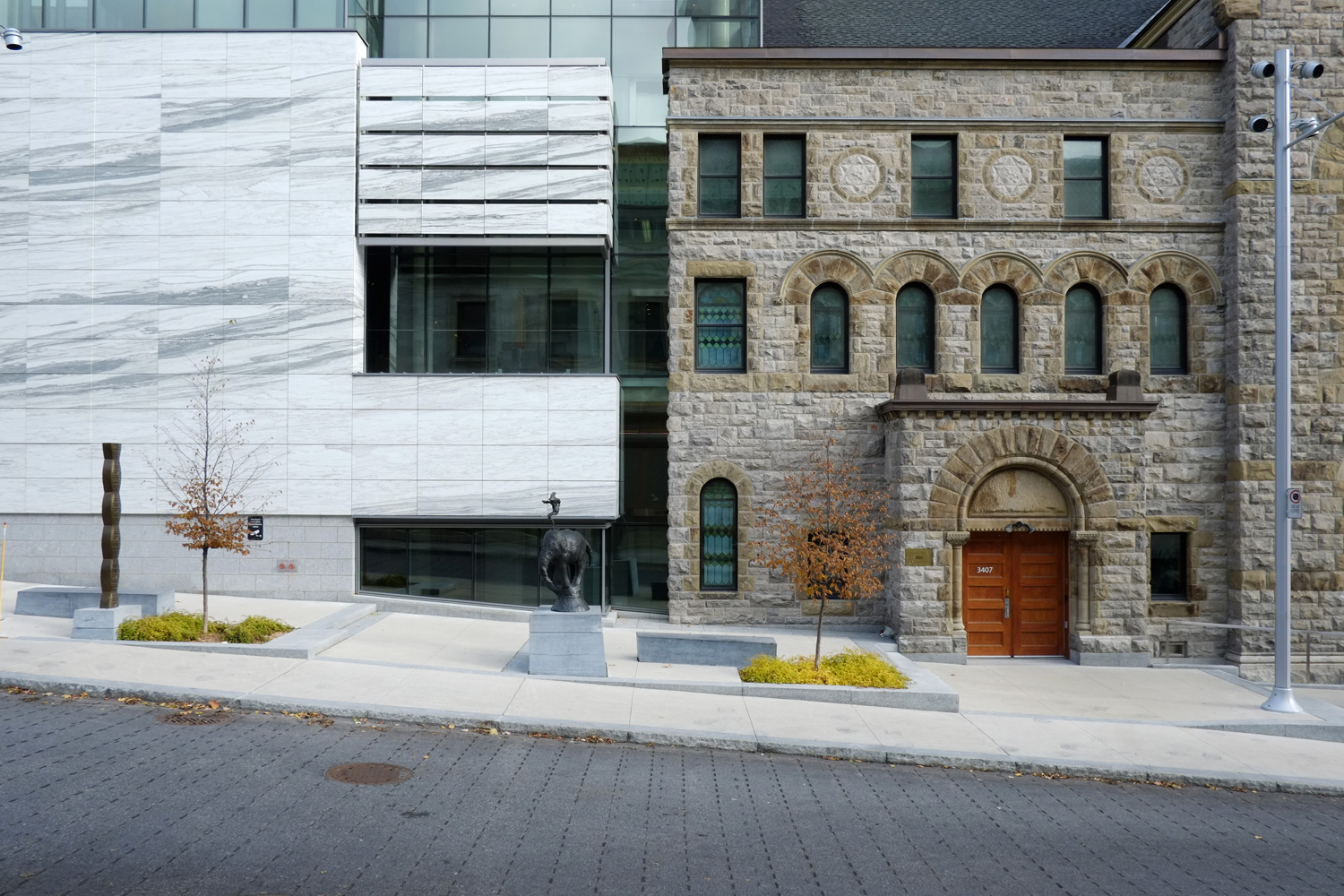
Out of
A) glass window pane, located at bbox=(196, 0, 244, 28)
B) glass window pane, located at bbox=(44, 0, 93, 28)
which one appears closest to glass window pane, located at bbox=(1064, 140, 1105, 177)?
glass window pane, located at bbox=(196, 0, 244, 28)

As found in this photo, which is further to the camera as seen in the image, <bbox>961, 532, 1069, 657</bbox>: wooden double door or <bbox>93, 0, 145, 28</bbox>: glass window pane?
<bbox>93, 0, 145, 28</bbox>: glass window pane

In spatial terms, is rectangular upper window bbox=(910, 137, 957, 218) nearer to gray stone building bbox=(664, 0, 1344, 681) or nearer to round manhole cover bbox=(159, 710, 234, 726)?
gray stone building bbox=(664, 0, 1344, 681)

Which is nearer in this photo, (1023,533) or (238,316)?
(1023,533)

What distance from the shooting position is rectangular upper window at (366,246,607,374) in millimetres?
21688

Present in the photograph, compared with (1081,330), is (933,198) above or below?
above

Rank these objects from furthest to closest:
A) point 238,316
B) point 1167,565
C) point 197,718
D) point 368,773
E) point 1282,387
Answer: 1. point 238,316
2. point 1167,565
3. point 1282,387
4. point 197,718
5. point 368,773

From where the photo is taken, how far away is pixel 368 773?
387 inches

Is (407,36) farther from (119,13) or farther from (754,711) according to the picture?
(754,711)

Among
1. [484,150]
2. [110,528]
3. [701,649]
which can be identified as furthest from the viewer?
[484,150]

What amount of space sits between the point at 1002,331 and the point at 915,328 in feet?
6.21

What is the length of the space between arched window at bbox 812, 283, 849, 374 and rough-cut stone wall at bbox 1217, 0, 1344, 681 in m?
8.07

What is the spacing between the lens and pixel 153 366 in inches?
808

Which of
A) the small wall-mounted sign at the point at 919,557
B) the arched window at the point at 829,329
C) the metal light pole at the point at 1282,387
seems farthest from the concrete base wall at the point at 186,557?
the metal light pole at the point at 1282,387

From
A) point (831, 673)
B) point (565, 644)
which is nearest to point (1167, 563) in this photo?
point (831, 673)
